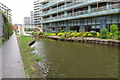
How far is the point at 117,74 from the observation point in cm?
673

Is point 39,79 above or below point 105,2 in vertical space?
below

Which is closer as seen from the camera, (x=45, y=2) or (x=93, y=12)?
(x=93, y=12)

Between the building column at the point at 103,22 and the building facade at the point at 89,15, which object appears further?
the building column at the point at 103,22

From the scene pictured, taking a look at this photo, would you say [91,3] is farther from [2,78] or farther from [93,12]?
[2,78]

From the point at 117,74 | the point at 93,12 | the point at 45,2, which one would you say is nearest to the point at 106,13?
the point at 93,12

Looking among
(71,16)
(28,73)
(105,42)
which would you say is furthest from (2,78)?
(71,16)

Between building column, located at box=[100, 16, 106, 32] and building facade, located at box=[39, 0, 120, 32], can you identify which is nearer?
building facade, located at box=[39, 0, 120, 32]

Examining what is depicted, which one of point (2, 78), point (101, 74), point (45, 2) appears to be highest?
point (45, 2)

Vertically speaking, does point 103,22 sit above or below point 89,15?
below

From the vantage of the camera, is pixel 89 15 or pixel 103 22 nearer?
pixel 103 22

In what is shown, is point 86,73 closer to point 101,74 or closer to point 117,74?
point 101,74

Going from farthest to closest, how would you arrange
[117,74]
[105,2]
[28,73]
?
[105,2] < [117,74] < [28,73]

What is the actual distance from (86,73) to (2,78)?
4.23m

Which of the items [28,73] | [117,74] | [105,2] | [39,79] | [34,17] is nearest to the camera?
[39,79]
